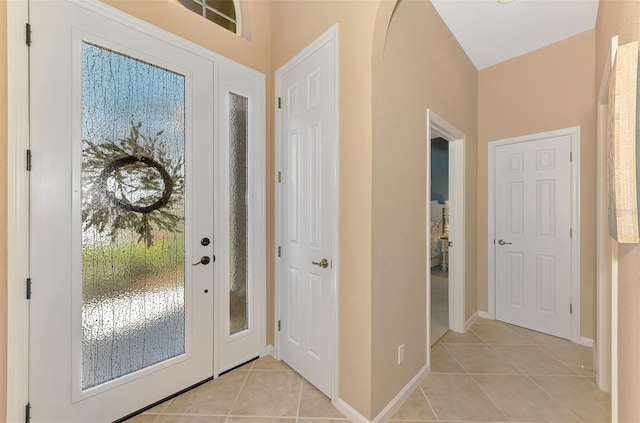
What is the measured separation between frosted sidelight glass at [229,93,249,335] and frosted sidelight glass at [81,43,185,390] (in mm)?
375

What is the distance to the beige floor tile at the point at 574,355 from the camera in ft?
7.31

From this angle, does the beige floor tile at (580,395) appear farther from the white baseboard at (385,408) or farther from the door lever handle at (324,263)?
the door lever handle at (324,263)

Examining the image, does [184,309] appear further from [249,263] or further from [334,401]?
[334,401]

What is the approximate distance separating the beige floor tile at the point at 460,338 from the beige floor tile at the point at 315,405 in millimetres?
1441

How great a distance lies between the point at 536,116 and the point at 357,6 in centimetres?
255

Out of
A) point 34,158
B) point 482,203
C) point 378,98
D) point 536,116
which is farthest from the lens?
point 482,203

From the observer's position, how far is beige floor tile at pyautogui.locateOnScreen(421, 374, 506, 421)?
1.71m

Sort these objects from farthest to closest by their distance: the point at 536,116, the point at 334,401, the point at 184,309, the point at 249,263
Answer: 1. the point at 536,116
2. the point at 249,263
3. the point at 184,309
4. the point at 334,401

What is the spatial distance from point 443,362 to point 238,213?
217 cm

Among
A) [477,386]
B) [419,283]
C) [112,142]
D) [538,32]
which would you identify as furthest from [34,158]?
[538,32]

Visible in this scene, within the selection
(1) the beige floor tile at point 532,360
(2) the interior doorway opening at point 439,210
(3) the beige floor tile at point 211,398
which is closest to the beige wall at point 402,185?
(1) the beige floor tile at point 532,360

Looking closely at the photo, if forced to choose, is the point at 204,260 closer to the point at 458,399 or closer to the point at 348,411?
the point at 348,411

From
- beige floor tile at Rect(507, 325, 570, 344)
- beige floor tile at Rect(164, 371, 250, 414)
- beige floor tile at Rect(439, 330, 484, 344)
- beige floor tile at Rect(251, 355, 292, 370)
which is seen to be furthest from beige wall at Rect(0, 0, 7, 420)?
beige floor tile at Rect(507, 325, 570, 344)

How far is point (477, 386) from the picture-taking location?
6.55 feet
